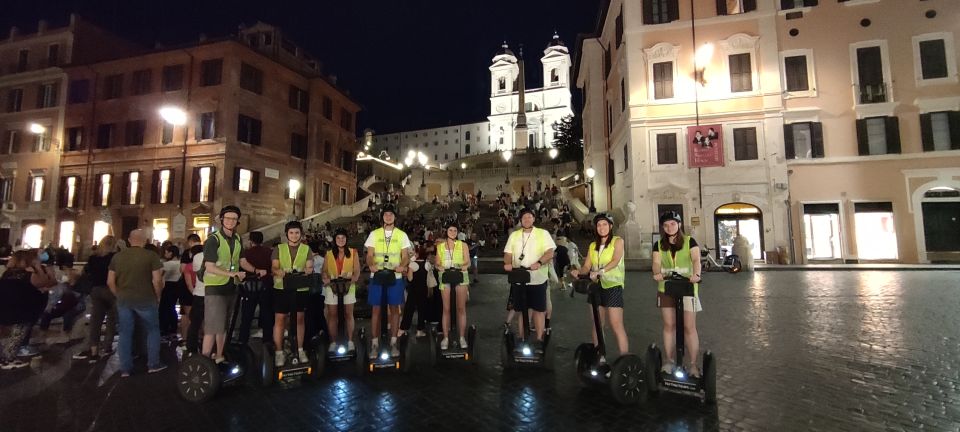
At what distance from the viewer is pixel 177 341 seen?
8078 mm

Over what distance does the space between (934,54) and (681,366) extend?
28877 mm

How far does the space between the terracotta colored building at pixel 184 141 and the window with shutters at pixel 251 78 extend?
0.07m

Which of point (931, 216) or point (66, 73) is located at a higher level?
point (66, 73)

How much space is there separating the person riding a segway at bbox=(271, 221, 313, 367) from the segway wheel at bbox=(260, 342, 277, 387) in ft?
0.26

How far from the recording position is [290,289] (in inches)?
220

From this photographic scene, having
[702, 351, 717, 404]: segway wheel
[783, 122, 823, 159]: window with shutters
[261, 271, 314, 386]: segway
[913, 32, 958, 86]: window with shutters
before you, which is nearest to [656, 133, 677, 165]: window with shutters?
[783, 122, 823, 159]: window with shutters

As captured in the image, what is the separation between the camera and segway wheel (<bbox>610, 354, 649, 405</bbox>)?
4.50 meters

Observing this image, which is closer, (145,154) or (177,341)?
(177,341)

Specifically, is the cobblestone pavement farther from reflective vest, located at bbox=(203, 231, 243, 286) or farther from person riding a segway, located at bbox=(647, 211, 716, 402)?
reflective vest, located at bbox=(203, 231, 243, 286)

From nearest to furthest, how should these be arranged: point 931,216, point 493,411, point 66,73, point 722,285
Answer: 1. point 493,411
2. point 722,285
3. point 931,216
4. point 66,73

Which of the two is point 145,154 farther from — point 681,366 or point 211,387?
point 681,366

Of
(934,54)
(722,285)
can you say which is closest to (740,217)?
(722,285)

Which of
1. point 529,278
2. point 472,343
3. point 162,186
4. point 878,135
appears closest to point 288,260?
point 472,343

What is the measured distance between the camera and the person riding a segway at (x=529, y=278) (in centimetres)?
577
